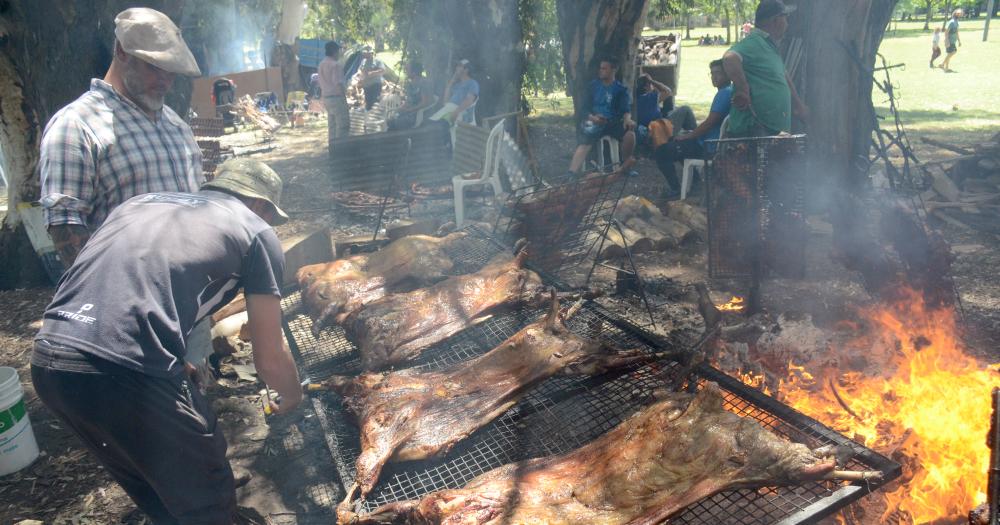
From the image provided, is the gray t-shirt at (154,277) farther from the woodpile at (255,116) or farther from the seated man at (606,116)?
the woodpile at (255,116)

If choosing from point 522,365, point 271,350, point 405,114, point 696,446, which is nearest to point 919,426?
point 696,446

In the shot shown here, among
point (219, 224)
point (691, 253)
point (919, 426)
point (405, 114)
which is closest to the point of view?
point (219, 224)

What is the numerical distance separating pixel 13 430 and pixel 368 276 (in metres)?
2.68

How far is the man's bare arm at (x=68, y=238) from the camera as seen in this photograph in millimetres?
3609

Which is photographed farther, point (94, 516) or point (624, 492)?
point (94, 516)

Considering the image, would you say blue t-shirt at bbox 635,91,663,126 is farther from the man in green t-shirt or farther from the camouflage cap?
the camouflage cap

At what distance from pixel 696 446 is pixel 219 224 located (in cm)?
241

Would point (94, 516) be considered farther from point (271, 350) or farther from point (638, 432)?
point (638, 432)

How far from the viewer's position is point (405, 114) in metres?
14.3

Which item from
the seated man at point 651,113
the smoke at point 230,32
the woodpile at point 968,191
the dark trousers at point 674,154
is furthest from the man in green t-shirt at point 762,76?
the smoke at point 230,32

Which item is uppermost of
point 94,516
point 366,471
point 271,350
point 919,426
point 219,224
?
point 219,224

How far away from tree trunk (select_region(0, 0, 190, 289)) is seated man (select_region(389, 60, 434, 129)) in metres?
6.63

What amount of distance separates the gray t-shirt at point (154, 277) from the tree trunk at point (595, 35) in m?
8.84

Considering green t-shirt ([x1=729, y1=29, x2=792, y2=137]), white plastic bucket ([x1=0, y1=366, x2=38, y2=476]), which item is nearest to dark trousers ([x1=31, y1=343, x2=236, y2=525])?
white plastic bucket ([x1=0, y1=366, x2=38, y2=476])
